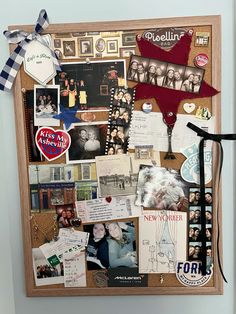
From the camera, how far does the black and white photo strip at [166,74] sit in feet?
3.43

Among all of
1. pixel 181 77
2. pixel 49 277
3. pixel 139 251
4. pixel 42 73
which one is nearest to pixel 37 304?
pixel 49 277

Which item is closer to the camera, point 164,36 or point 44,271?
point 164,36

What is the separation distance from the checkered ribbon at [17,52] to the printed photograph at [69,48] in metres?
0.03

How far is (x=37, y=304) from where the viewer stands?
3.84ft

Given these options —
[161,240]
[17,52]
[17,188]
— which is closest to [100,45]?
[17,52]

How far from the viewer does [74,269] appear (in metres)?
1.13

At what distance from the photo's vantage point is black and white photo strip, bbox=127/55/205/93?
1.05 meters

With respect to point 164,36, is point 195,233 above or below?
below

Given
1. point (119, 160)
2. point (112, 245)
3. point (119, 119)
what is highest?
point (119, 119)

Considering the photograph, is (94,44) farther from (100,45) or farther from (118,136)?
(118,136)

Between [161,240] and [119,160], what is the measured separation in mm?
265

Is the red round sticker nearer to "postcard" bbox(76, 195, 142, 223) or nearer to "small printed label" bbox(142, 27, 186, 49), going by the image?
"small printed label" bbox(142, 27, 186, 49)

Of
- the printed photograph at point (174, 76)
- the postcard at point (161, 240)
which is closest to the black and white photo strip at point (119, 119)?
the printed photograph at point (174, 76)

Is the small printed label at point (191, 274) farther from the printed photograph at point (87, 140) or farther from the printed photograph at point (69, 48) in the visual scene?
the printed photograph at point (69, 48)
